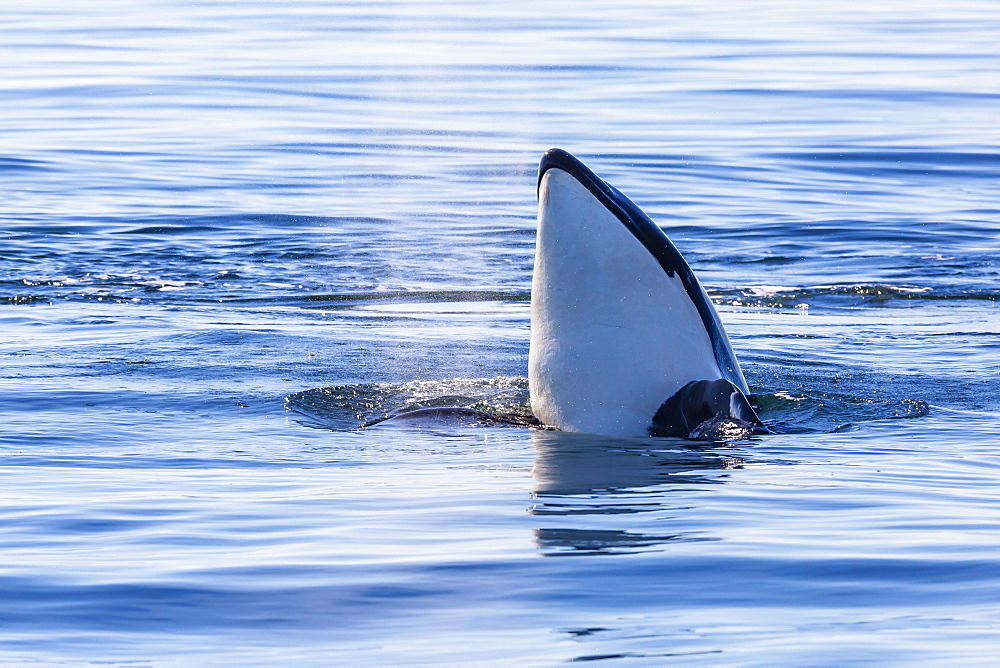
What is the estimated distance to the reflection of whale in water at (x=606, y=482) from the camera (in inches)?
213

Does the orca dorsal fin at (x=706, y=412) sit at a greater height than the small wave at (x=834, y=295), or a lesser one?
lesser

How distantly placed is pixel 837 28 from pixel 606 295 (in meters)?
42.5

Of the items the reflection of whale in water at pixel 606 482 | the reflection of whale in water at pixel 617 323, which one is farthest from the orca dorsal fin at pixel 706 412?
the reflection of whale in water at pixel 606 482

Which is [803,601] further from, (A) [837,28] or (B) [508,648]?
(A) [837,28]

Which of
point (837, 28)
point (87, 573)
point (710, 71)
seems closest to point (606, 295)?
point (87, 573)

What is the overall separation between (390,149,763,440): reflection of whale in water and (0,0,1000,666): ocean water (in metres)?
0.23

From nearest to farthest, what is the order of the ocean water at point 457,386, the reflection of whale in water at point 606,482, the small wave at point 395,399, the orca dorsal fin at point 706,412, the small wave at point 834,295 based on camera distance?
the ocean water at point 457,386, the reflection of whale in water at point 606,482, the orca dorsal fin at point 706,412, the small wave at point 395,399, the small wave at point 834,295

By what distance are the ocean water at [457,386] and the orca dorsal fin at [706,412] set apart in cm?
14

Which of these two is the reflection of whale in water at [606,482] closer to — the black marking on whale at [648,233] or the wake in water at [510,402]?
the black marking on whale at [648,233]

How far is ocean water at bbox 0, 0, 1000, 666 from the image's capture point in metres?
4.44

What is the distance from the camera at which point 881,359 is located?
11289mm

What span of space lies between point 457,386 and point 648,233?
7.53 feet

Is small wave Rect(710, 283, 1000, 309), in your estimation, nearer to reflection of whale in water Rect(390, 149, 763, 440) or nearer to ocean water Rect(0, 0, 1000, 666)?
ocean water Rect(0, 0, 1000, 666)

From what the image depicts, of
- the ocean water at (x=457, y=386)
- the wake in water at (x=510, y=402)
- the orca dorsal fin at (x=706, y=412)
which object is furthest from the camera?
the wake in water at (x=510, y=402)
